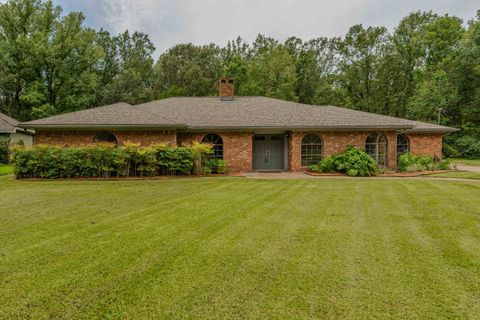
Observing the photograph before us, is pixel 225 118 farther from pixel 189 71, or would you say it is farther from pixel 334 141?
pixel 189 71

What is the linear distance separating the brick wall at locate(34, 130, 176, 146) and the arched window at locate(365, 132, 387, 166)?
34.6ft

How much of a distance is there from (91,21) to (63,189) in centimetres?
3216

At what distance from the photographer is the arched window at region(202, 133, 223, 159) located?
1496cm

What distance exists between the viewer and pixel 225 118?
15.5 m

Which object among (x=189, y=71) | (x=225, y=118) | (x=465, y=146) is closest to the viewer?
(x=225, y=118)

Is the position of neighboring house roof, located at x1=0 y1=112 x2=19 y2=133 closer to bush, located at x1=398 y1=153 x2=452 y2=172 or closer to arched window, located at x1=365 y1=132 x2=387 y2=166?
arched window, located at x1=365 y1=132 x2=387 y2=166

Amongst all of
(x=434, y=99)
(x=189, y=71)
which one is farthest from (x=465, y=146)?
(x=189, y=71)

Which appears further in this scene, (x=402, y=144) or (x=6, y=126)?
(x=6, y=126)

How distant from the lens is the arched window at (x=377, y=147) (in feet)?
50.1

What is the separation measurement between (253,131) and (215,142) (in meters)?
2.14

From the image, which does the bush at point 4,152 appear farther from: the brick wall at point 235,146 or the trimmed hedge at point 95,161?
the brick wall at point 235,146

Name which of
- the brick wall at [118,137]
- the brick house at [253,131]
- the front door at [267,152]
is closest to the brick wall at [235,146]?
the brick house at [253,131]

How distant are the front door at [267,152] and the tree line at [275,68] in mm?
15030

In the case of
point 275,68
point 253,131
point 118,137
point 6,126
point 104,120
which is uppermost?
point 275,68
